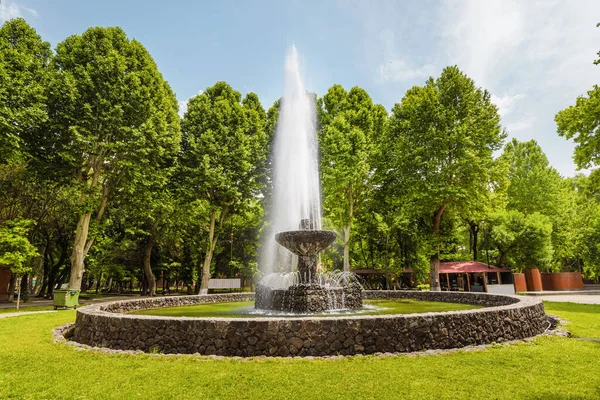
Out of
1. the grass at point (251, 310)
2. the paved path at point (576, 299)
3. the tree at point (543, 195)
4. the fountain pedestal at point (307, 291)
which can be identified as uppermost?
the tree at point (543, 195)

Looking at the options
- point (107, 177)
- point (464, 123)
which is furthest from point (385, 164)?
point (107, 177)

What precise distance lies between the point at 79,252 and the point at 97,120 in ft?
27.0

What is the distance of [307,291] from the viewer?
12.1 meters

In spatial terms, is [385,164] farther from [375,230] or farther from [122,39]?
[122,39]

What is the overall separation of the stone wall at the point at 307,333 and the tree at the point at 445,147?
1852 cm

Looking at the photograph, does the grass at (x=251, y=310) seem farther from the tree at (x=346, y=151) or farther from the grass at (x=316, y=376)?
the tree at (x=346, y=151)

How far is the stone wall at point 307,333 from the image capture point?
22.8ft

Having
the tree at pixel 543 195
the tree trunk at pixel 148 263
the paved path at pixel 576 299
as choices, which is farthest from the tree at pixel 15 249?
the tree at pixel 543 195

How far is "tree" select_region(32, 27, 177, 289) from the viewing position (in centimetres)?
1959

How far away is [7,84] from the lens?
55.4ft

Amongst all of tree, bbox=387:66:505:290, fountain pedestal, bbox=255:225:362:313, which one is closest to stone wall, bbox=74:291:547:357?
fountain pedestal, bbox=255:225:362:313

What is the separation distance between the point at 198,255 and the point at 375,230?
802 inches

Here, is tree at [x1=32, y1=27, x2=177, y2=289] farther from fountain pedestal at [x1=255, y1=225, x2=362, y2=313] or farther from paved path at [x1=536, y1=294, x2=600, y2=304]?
paved path at [x1=536, y1=294, x2=600, y2=304]

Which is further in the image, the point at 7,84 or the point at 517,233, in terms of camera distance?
the point at 517,233
